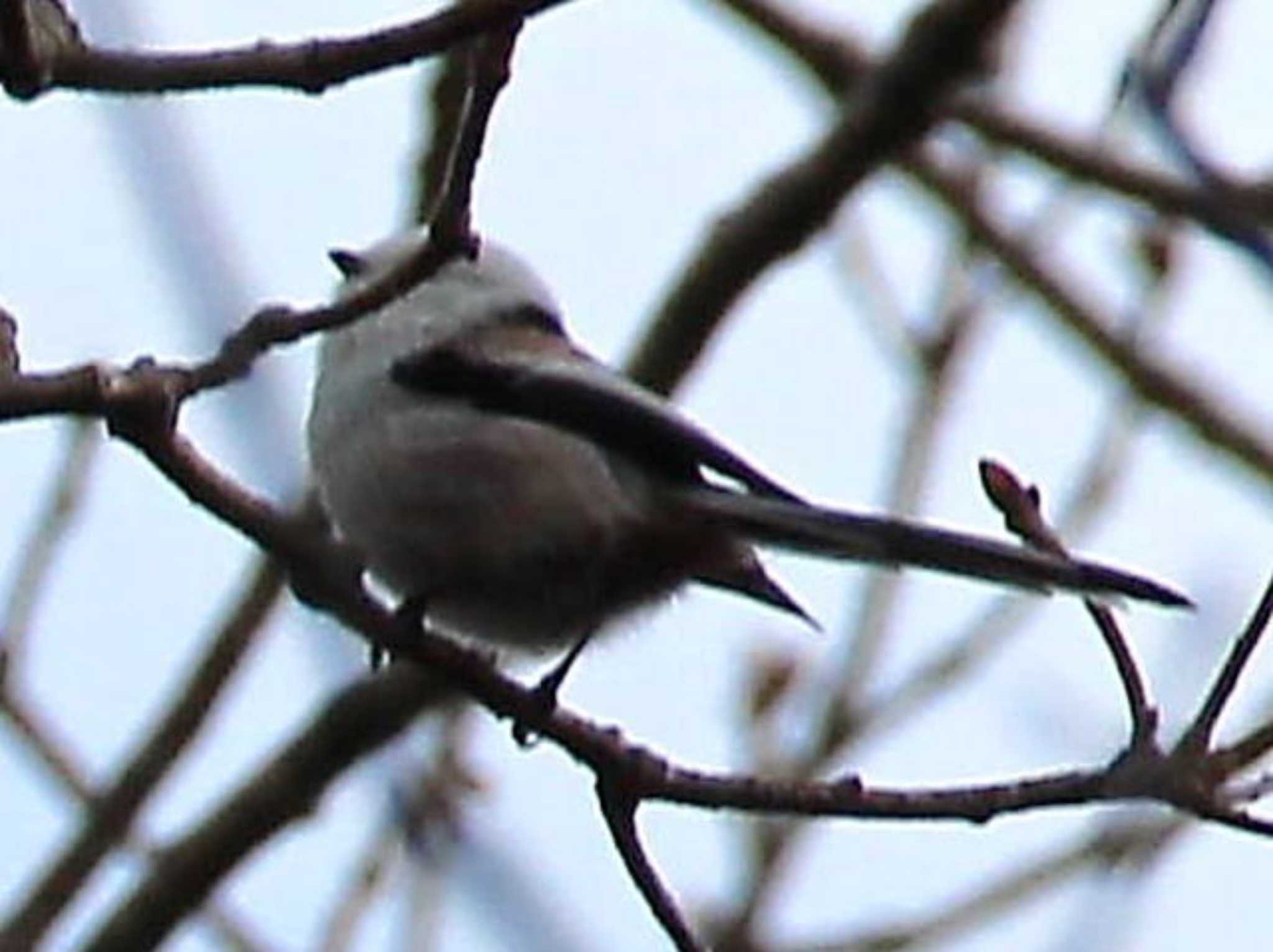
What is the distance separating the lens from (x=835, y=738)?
254 centimetres

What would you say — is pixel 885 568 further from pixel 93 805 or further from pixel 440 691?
pixel 93 805

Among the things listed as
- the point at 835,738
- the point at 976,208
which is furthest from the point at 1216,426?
the point at 835,738

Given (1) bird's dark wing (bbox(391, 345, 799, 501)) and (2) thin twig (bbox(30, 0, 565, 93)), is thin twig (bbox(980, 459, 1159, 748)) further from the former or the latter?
(2) thin twig (bbox(30, 0, 565, 93))

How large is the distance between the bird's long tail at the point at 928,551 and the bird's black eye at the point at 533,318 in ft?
1.26

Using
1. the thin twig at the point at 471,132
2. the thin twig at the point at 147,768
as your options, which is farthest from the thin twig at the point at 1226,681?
the thin twig at the point at 147,768

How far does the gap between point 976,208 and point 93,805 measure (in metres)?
0.81

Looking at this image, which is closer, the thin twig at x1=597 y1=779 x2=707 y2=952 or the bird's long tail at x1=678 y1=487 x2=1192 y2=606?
the bird's long tail at x1=678 y1=487 x2=1192 y2=606

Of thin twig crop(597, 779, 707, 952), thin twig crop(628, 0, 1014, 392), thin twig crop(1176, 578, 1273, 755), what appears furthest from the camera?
thin twig crop(628, 0, 1014, 392)

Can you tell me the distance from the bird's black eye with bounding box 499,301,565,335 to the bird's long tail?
0.38m

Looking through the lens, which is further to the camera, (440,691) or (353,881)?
(353,881)

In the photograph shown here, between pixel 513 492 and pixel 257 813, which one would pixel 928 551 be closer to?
pixel 513 492

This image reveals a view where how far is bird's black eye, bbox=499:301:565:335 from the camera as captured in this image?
6.63 ft

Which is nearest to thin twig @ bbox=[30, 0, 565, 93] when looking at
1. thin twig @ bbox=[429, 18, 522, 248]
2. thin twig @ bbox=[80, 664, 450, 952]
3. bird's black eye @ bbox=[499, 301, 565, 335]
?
thin twig @ bbox=[429, 18, 522, 248]

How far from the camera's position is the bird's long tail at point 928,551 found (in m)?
1.42
